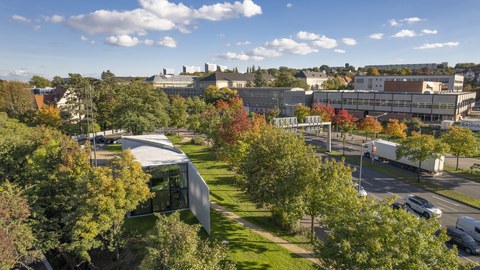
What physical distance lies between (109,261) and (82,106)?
1615 inches

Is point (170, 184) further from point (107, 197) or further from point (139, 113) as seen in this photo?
point (139, 113)

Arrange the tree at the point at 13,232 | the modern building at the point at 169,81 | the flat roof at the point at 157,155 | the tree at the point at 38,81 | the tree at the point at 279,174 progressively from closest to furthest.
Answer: the tree at the point at 13,232
the tree at the point at 279,174
the flat roof at the point at 157,155
the tree at the point at 38,81
the modern building at the point at 169,81

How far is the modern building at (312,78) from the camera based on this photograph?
13300cm

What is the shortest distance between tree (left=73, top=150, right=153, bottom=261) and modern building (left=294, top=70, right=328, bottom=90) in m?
120

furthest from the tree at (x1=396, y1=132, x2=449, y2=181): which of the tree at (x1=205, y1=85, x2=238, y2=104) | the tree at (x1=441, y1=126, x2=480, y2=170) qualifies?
the tree at (x1=205, y1=85, x2=238, y2=104)

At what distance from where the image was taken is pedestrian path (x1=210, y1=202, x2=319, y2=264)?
20.1 m

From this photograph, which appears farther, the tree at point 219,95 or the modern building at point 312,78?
the modern building at point 312,78

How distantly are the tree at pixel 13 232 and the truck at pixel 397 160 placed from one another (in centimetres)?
4008

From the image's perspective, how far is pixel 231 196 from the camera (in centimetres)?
2959

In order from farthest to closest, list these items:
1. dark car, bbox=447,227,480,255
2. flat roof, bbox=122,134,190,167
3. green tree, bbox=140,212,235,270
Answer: flat roof, bbox=122,134,190,167, dark car, bbox=447,227,480,255, green tree, bbox=140,212,235,270

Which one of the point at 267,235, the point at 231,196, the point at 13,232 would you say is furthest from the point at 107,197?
the point at 231,196

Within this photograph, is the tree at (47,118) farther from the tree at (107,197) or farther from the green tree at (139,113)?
the tree at (107,197)

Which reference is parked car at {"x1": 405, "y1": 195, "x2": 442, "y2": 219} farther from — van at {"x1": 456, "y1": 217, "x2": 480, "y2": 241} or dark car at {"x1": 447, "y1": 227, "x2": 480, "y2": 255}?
dark car at {"x1": 447, "y1": 227, "x2": 480, "y2": 255}

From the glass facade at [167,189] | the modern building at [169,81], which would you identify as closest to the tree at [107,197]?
the glass facade at [167,189]
